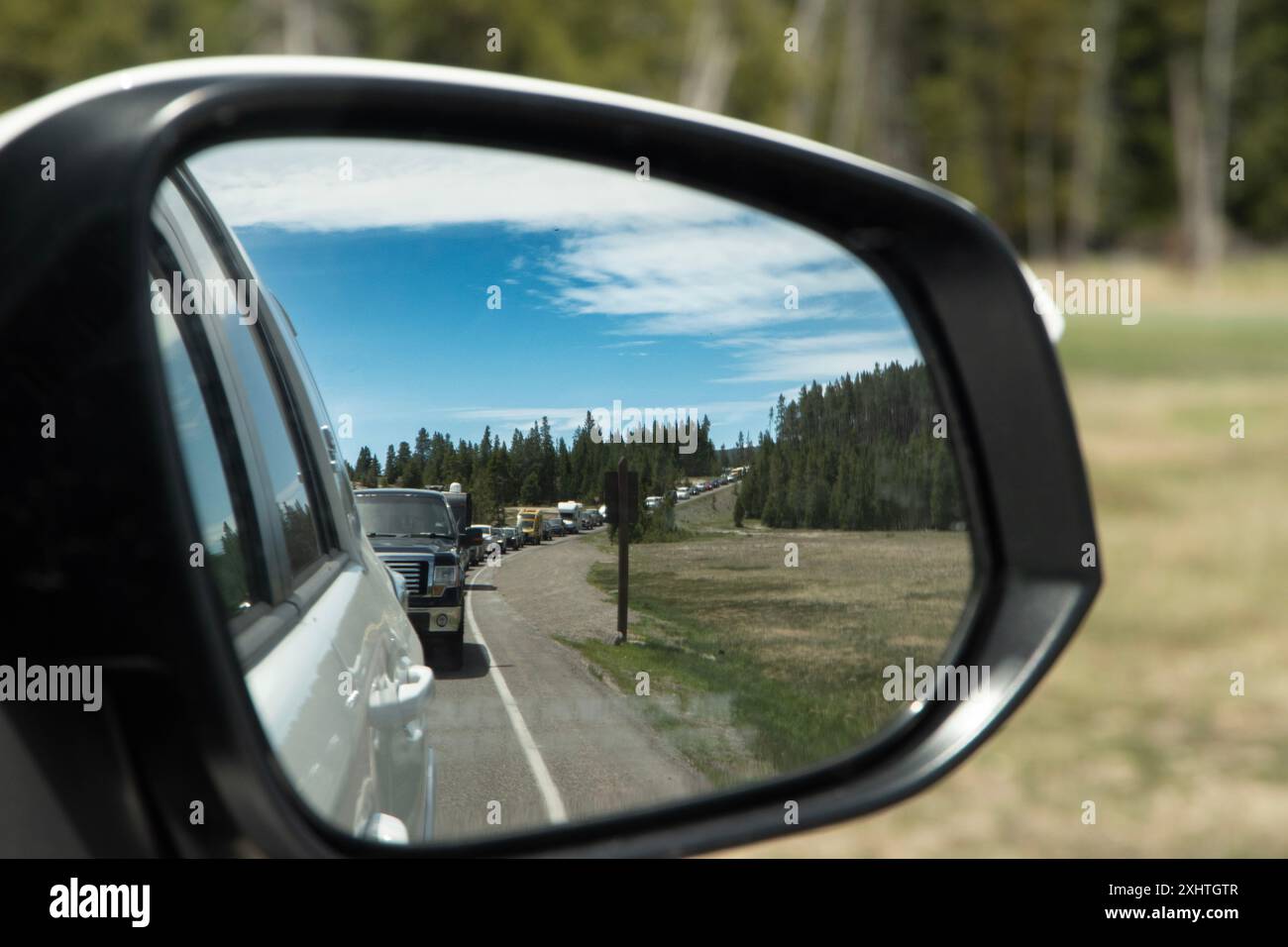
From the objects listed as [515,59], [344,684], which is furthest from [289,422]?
→ [515,59]

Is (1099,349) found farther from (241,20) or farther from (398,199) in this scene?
(398,199)

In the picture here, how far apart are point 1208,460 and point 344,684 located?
17.2m

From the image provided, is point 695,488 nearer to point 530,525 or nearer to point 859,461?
point 530,525

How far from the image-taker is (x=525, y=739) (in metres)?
1.51

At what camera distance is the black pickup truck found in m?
1.46

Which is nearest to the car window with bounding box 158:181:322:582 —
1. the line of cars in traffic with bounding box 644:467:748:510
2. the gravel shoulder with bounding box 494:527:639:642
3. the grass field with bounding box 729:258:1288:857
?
the gravel shoulder with bounding box 494:527:639:642

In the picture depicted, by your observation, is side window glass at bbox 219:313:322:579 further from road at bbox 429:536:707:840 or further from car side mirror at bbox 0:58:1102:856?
road at bbox 429:536:707:840

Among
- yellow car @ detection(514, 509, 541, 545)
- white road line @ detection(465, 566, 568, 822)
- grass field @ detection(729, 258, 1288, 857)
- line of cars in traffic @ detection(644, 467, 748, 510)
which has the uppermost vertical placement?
line of cars in traffic @ detection(644, 467, 748, 510)

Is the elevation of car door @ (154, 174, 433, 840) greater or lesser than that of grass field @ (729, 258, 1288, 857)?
greater

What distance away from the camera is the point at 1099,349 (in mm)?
33406

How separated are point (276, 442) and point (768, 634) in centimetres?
80

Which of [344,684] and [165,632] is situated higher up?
[165,632]

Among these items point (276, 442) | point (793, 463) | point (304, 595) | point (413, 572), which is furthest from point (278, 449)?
point (793, 463)

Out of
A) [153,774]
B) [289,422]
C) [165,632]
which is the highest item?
[289,422]
